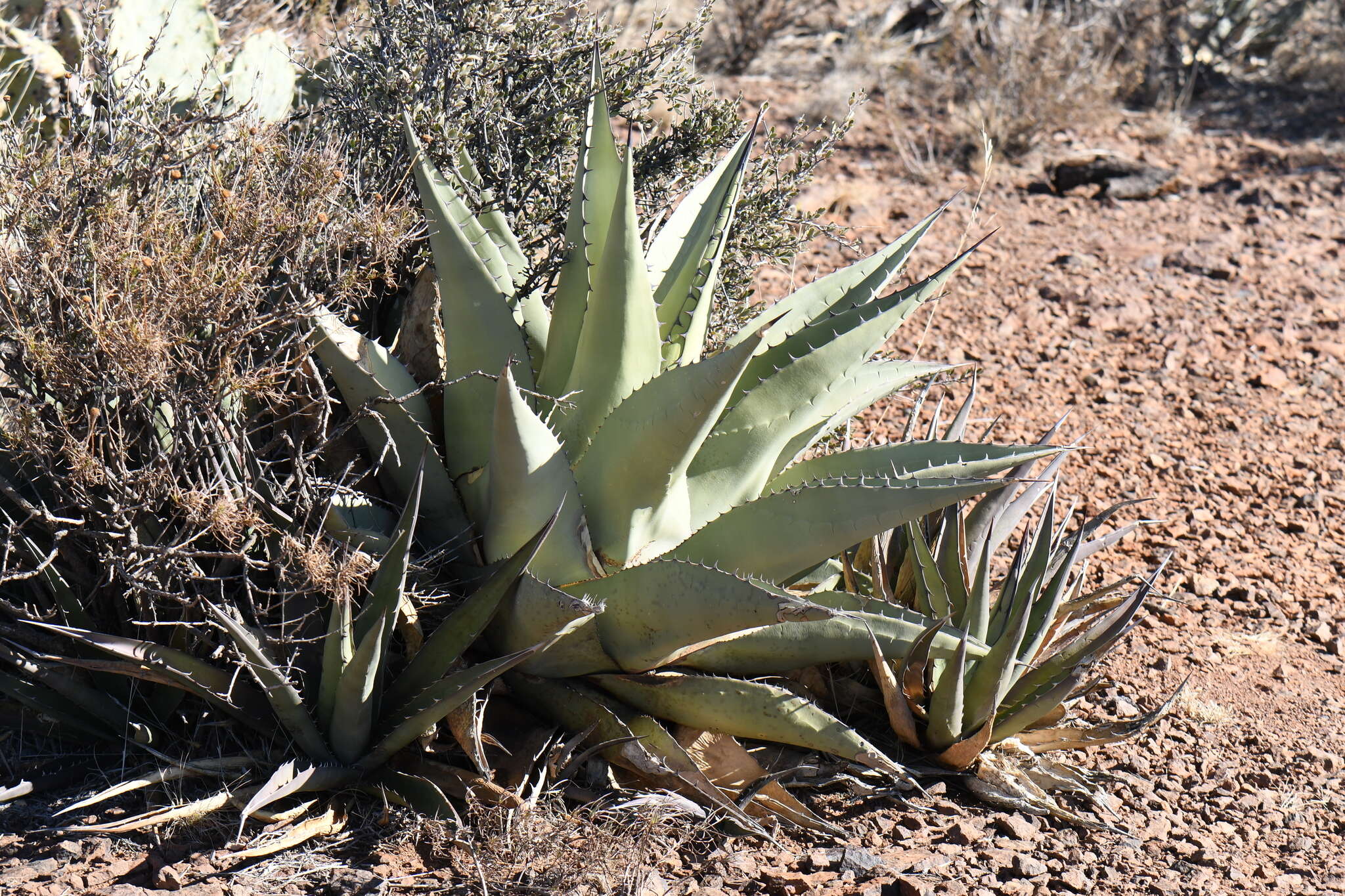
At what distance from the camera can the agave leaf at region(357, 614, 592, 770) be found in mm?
2207

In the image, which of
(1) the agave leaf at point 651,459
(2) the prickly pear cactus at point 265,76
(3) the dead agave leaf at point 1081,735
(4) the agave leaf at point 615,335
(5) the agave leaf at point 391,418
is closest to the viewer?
(1) the agave leaf at point 651,459

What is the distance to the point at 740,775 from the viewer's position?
255 cm

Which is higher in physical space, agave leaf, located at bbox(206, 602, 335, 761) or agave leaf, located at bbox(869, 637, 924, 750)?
agave leaf, located at bbox(206, 602, 335, 761)

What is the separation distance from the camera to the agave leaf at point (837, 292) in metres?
2.85

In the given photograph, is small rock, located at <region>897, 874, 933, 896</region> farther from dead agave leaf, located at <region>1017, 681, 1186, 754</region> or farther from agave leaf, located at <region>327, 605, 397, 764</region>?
agave leaf, located at <region>327, 605, 397, 764</region>

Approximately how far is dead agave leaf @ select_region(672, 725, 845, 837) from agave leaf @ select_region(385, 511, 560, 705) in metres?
0.46

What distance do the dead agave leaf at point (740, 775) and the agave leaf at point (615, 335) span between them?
0.68 m

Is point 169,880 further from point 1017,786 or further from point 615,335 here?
point 1017,786

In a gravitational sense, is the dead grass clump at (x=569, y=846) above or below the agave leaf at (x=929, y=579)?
below

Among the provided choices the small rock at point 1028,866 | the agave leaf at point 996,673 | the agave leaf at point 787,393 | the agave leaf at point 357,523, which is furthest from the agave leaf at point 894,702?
the agave leaf at point 357,523

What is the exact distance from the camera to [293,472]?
240 cm

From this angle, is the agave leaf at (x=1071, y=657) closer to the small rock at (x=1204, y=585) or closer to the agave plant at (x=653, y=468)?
the agave plant at (x=653, y=468)

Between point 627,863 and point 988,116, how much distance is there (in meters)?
5.90

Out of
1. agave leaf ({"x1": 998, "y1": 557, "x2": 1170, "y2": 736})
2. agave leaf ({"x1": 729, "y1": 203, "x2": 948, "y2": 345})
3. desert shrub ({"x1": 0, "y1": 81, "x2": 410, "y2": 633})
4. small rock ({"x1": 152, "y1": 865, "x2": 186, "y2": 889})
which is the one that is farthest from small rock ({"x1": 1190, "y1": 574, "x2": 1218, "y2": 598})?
small rock ({"x1": 152, "y1": 865, "x2": 186, "y2": 889})
